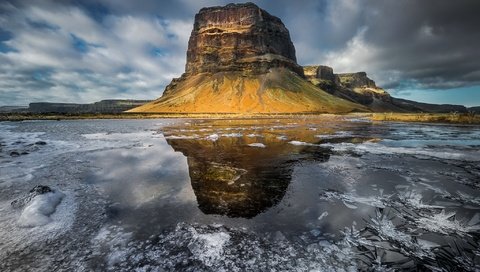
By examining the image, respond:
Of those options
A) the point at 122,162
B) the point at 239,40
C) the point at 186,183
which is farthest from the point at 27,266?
the point at 239,40

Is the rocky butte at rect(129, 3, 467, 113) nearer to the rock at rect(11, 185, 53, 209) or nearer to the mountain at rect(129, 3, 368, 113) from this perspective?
the mountain at rect(129, 3, 368, 113)

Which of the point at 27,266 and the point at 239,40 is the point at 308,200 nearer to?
A: the point at 27,266

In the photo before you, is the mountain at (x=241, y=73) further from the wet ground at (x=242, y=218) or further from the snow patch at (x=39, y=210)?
the snow patch at (x=39, y=210)

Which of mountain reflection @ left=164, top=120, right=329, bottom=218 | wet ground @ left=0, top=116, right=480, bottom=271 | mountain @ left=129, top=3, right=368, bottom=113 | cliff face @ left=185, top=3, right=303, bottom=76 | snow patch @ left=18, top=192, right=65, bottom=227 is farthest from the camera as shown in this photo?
cliff face @ left=185, top=3, right=303, bottom=76

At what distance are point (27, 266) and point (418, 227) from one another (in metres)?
7.53

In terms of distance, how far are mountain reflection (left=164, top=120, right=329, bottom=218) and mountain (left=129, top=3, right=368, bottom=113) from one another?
10900 cm

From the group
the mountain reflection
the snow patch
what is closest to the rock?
the snow patch

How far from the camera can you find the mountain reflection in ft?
23.6

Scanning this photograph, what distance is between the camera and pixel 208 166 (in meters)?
12.2

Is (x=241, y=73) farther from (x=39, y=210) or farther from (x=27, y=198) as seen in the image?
(x=39, y=210)

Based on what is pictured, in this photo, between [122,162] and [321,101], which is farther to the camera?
[321,101]

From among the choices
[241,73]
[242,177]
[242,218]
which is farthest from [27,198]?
[241,73]

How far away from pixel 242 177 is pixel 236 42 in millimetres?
164363

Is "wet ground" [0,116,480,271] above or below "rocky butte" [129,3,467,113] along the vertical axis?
below
